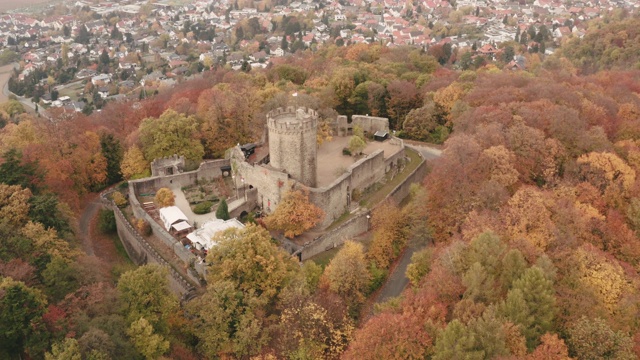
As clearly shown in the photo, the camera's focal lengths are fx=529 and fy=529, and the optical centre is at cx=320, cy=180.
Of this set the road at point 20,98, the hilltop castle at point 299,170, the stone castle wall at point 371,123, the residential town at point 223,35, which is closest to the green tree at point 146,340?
the hilltop castle at point 299,170

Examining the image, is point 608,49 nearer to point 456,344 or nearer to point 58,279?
point 456,344

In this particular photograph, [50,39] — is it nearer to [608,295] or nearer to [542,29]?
[542,29]

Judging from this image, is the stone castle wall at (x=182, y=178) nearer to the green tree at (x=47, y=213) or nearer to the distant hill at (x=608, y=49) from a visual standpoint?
the green tree at (x=47, y=213)

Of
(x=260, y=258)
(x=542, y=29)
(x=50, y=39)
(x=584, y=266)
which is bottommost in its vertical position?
(x=50, y=39)

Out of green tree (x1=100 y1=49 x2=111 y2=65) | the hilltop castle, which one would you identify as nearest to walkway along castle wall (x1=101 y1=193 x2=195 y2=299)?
the hilltop castle

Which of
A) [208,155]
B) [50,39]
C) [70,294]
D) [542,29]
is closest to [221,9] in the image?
[50,39]

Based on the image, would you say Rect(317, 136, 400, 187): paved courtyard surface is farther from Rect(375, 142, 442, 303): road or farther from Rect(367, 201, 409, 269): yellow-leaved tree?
Rect(375, 142, 442, 303): road
